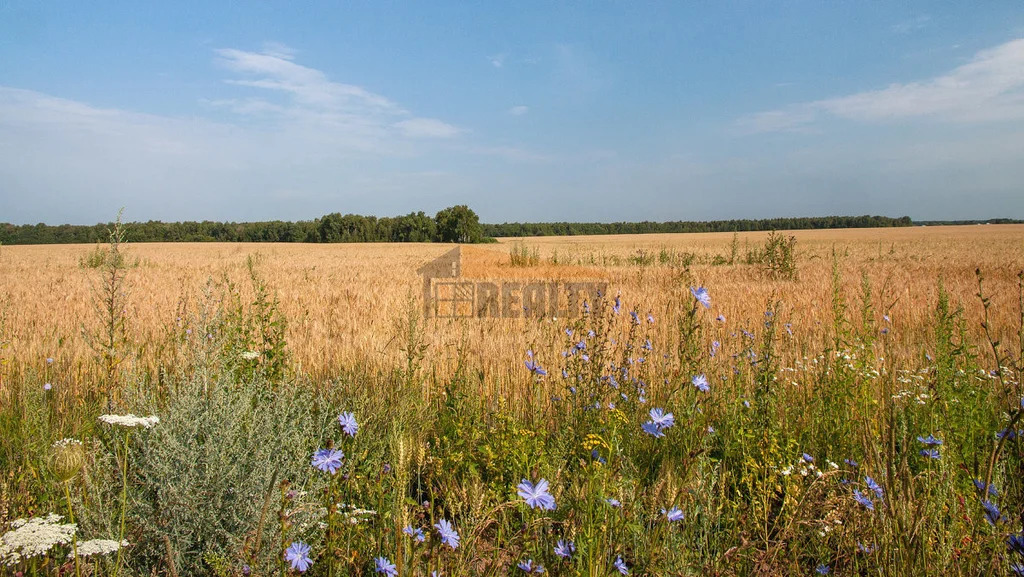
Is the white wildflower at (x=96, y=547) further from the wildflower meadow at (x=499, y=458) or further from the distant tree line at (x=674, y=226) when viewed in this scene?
the distant tree line at (x=674, y=226)

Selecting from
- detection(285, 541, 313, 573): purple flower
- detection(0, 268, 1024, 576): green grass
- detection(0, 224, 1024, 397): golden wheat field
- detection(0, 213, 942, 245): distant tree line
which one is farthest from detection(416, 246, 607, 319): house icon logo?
detection(0, 213, 942, 245): distant tree line

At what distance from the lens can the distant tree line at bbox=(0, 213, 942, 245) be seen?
212 ft

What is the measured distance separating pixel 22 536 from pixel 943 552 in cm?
319

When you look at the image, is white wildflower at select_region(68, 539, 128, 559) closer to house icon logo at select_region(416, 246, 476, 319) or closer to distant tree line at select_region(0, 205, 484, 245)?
house icon logo at select_region(416, 246, 476, 319)

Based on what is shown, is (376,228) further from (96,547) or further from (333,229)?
(96,547)

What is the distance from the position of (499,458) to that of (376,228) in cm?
9202

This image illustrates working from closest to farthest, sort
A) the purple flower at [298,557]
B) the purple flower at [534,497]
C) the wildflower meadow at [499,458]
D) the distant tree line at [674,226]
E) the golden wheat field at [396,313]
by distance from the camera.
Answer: the purple flower at [534,497] → the purple flower at [298,557] → the wildflower meadow at [499,458] → the golden wheat field at [396,313] → the distant tree line at [674,226]

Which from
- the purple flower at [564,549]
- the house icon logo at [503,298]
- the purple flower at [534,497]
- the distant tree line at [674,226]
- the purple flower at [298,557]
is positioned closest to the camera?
the purple flower at [534,497]

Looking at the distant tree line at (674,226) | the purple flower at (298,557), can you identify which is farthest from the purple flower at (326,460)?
the distant tree line at (674,226)

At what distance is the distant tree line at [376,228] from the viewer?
64.7 metres

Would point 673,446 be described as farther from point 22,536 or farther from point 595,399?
point 22,536

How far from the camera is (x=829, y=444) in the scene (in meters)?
3.59

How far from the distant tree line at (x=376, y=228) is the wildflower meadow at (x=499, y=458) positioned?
195 feet

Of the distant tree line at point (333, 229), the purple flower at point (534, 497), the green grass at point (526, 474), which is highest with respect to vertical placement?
the distant tree line at point (333, 229)
